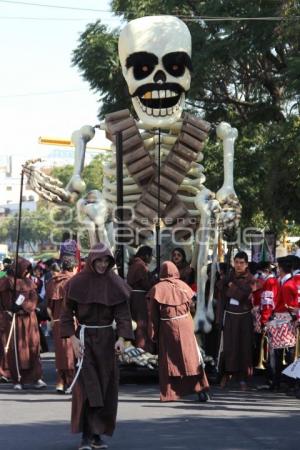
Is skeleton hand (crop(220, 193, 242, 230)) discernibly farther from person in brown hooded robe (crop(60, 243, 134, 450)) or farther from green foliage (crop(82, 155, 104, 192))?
green foliage (crop(82, 155, 104, 192))

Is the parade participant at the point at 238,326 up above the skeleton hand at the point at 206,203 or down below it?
below

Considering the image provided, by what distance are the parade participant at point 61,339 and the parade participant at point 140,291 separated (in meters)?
0.89

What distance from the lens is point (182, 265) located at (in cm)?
1560

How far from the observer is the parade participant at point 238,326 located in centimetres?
1435

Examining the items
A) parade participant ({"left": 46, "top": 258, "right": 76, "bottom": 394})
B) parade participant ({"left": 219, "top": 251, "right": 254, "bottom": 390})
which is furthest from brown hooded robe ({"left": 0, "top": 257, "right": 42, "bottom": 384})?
parade participant ({"left": 219, "top": 251, "right": 254, "bottom": 390})

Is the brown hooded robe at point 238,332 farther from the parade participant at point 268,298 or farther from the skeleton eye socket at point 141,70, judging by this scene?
the skeleton eye socket at point 141,70

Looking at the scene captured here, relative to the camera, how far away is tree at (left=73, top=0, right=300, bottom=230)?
1973 centimetres

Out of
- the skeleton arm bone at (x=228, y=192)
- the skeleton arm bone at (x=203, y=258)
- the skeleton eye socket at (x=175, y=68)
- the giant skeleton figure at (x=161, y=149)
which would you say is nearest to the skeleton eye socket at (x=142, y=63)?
the giant skeleton figure at (x=161, y=149)

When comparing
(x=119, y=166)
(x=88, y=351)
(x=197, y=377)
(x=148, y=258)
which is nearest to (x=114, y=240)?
(x=148, y=258)

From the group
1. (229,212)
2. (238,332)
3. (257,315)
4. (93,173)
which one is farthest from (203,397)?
(93,173)

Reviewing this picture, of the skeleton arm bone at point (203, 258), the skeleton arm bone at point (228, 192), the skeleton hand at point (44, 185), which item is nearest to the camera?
the skeleton arm bone at point (203, 258)

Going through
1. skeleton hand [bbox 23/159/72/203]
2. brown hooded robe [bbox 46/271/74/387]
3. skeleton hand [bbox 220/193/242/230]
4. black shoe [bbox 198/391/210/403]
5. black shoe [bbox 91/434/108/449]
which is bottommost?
black shoe [bbox 91/434/108/449]

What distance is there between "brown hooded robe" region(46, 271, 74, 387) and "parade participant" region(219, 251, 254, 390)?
6.29 ft

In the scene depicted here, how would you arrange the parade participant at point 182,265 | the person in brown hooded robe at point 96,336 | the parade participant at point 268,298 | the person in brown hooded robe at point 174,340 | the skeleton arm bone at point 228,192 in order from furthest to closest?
the skeleton arm bone at point 228,192, the parade participant at point 182,265, the parade participant at point 268,298, the person in brown hooded robe at point 174,340, the person in brown hooded robe at point 96,336
